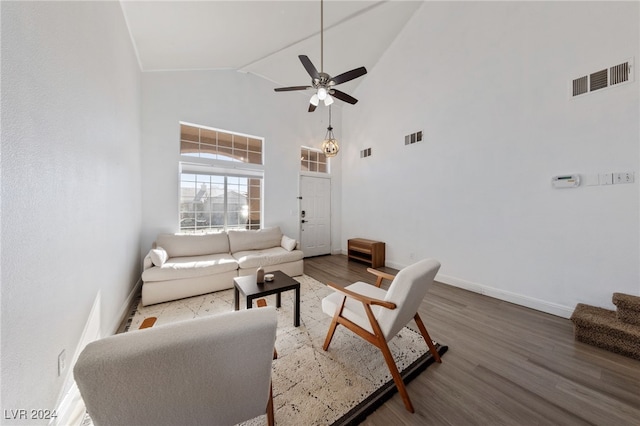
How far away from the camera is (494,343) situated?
2119mm

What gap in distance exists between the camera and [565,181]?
256cm

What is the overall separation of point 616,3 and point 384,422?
4.45 metres

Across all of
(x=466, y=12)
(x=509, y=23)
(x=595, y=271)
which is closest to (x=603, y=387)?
(x=595, y=271)

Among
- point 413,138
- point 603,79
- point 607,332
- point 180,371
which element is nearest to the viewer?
point 180,371

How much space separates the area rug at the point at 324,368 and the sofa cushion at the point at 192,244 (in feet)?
3.41

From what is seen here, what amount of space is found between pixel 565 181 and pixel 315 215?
4.26 m

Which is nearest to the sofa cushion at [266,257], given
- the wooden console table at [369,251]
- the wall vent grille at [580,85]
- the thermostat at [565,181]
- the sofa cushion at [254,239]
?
the sofa cushion at [254,239]

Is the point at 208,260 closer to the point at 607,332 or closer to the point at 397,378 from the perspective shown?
the point at 397,378

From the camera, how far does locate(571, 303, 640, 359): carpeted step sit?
1889 millimetres

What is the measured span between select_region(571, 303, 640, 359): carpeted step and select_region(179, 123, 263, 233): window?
4818 millimetres

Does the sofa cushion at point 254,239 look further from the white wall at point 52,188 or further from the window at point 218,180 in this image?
the white wall at point 52,188

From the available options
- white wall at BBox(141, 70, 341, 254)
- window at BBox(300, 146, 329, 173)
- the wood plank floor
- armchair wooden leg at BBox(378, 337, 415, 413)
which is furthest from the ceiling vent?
window at BBox(300, 146, 329, 173)

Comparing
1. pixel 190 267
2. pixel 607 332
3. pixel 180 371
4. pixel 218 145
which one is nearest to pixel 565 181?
pixel 607 332

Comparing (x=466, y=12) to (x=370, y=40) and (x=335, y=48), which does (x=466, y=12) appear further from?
(x=335, y=48)
